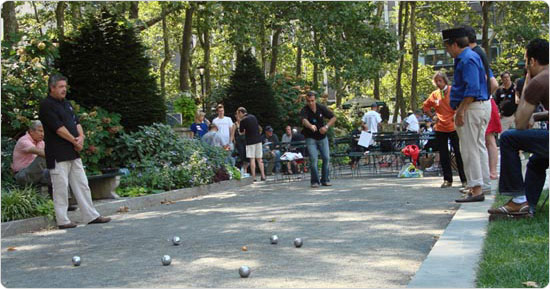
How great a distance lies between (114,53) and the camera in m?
17.1

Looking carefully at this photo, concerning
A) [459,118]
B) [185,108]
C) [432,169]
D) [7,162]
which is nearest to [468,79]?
[459,118]

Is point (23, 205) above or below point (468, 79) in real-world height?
below

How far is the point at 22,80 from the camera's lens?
1408cm

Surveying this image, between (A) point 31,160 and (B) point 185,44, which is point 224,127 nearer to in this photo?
(A) point 31,160

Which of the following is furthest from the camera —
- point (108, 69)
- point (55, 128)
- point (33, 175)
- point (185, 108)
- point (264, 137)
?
point (185, 108)

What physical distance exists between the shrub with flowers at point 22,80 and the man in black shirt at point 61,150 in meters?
2.99

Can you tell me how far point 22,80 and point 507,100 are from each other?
9608 millimetres

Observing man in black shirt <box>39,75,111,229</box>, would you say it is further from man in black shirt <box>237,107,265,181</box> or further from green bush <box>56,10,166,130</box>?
man in black shirt <box>237,107,265,181</box>

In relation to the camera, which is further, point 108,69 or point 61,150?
point 108,69

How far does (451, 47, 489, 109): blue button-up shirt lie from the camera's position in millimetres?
10359

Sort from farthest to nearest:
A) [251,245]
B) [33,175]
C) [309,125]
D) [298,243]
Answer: [309,125]
[33,175]
[251,245]
[298,243]

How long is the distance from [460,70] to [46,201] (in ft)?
20.1

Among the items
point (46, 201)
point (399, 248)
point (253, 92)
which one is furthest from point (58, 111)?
point (253, 92)

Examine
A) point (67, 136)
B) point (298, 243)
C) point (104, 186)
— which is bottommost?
point (298, 243)
